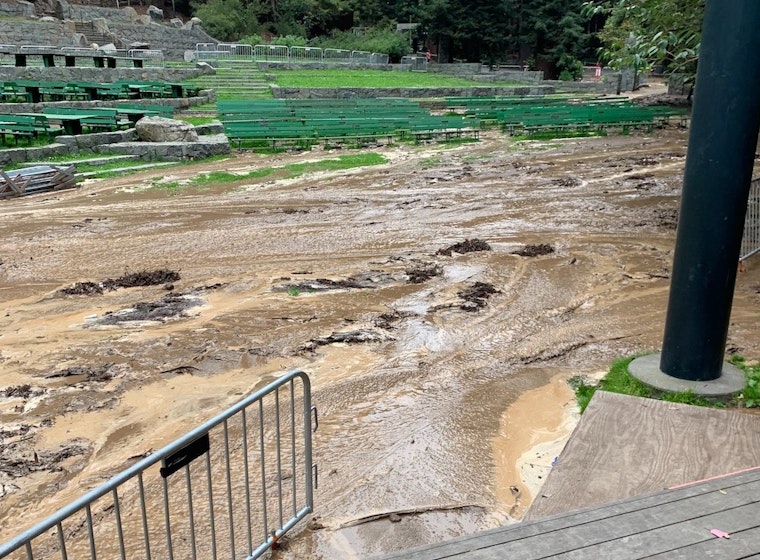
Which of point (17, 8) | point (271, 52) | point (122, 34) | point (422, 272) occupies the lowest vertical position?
point (422, 272)

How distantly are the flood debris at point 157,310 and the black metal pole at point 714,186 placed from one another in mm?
5202

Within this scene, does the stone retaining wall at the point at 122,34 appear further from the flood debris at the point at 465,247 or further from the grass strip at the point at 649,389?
the grass strip at the point at 649,389

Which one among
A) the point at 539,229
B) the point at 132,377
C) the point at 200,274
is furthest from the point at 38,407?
the point at 539,229

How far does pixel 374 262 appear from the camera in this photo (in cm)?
979

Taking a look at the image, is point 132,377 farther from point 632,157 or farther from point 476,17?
point 476,17

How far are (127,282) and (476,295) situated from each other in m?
4.44

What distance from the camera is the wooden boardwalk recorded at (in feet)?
9.15

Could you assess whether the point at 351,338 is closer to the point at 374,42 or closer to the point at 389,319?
the point at 389,319

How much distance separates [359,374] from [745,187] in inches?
139

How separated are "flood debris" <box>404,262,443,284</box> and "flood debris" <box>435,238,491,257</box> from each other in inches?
24.4

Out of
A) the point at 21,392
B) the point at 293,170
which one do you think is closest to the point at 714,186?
the point at 21,392

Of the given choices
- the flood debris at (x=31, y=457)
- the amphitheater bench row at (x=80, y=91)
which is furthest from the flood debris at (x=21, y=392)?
the amphitheater bench row at (x=80, y=91)

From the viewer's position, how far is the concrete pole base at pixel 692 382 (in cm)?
526

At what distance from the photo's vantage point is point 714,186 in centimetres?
496
